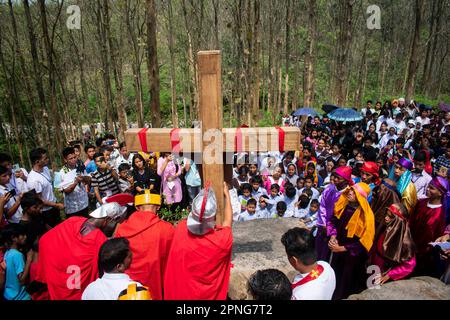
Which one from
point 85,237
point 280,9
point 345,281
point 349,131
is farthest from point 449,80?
point 85,237

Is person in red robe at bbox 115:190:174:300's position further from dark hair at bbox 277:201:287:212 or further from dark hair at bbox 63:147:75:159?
dark hair at bbox 277:201:287:212

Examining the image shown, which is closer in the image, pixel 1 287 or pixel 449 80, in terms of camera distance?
pixel 1 287

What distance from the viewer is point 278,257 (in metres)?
4.00

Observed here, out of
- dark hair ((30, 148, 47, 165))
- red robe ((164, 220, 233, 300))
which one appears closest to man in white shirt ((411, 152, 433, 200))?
red robe ((164, 220, 233, 300))

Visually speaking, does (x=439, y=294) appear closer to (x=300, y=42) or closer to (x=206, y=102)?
(x=206, y=102)

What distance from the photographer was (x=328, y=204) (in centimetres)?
435

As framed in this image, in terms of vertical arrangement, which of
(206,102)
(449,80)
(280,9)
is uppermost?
(280,9)

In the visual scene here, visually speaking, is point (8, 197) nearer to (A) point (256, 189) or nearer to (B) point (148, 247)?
(B) point (148, 247)

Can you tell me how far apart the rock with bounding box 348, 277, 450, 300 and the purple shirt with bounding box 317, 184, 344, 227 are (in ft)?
3.83

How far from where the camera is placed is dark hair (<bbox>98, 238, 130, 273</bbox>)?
238cm

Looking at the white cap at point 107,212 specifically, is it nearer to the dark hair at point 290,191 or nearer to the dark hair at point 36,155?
the dark hair at point 36,155

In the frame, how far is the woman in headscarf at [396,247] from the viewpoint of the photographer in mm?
3270

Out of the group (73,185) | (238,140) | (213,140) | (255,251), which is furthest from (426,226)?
(73,185)
